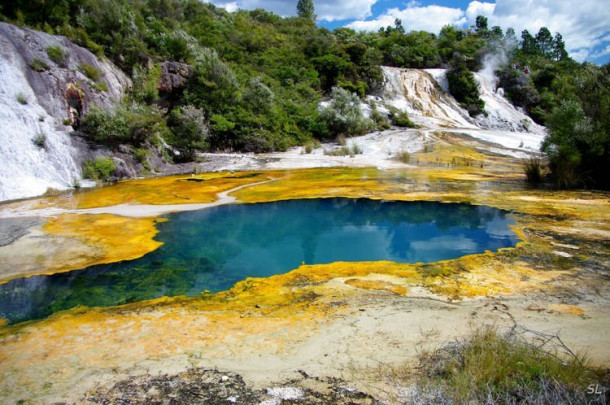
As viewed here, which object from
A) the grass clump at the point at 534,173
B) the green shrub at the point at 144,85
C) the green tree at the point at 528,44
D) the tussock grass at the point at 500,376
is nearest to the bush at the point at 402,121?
the grass clump at the point at 534,173

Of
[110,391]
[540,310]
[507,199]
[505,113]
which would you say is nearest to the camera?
[110,391]

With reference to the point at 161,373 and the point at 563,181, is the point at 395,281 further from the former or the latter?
the point at 563,181

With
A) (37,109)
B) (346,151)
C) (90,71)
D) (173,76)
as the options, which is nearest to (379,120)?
(346,151)

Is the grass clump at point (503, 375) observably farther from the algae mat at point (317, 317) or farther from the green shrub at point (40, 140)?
the green shrub at point (40, 140)

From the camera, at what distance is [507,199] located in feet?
32.1

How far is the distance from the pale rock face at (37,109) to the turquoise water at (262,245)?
17.5ft

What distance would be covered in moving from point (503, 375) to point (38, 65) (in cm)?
1616

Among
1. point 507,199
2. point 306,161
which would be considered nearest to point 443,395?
point 507,199

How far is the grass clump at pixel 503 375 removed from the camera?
7.56 ft

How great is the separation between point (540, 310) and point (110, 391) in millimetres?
4078

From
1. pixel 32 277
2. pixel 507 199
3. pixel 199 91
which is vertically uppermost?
pixel 199 91

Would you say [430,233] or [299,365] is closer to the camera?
[299,365]

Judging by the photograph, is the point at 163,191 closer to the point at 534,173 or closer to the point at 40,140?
the point at 40,140

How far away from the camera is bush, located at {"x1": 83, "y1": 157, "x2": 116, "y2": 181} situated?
12266mm
